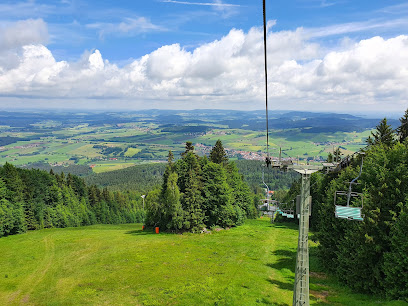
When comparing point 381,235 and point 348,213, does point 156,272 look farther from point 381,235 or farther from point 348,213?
point 348,213

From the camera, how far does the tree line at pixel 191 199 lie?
55969mm

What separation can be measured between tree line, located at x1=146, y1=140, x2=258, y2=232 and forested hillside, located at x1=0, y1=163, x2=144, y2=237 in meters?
32.3

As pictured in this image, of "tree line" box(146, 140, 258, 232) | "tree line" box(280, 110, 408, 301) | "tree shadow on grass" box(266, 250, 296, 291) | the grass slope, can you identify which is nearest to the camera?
"tree line" box(280, 110, 408, 301)

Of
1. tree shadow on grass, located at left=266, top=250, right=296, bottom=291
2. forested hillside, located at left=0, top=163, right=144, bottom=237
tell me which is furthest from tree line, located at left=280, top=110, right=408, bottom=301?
forested hillside, located at left=0, top=163, right=144, bottom=237

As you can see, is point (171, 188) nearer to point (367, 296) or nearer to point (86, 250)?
point (86, 250)

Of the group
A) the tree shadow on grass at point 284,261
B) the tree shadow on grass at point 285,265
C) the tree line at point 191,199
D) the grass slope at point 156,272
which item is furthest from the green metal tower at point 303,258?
the tree line at point 191,199

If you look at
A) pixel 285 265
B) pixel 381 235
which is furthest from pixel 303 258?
pixel 285 265

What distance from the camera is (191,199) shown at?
57.1 metres

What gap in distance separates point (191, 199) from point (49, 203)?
172 ft

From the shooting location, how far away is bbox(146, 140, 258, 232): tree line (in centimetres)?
5597

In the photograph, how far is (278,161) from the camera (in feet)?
67.1

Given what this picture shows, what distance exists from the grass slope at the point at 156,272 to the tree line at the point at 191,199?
4.02m

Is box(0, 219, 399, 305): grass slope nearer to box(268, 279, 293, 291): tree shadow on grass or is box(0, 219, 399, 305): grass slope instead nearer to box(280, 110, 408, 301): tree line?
box(268, 279, 293, 291): tree shadow on grass

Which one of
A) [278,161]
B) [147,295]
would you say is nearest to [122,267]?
[147,295]
